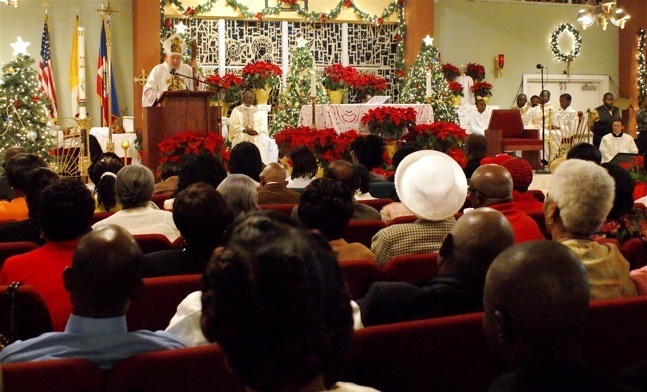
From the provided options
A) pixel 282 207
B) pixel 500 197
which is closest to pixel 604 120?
pixel 282 207

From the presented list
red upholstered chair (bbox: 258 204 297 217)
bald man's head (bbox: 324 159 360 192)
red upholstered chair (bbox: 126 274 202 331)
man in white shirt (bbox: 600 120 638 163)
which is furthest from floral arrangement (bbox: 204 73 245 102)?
red upholstered chair (bbox: 126 274 202 331)

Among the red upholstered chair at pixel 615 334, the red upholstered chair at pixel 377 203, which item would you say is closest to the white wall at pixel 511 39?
the red upholstered chair at pixel 377 203

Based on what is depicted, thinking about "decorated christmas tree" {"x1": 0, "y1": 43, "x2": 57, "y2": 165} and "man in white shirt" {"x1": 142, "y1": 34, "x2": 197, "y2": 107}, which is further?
"decorated christmas tree" {"x1": 0, "y1": 43, "x2": 57, "y2": 165}

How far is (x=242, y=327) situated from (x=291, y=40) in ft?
48.3

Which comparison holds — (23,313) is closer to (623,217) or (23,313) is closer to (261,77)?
(623,217)

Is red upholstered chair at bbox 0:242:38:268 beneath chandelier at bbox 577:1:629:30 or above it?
beneath

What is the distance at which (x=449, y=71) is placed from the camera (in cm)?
1602

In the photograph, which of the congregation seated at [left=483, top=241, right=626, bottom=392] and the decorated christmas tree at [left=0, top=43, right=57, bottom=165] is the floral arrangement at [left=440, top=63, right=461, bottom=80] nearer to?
the decorated christmas tree at [left=0, top=43, right=57, bottom=165]

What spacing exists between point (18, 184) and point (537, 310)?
418 cm

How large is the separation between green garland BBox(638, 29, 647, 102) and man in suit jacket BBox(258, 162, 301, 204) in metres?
14.1

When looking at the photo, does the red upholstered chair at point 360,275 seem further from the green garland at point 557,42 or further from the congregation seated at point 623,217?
the green garland at point 557,42

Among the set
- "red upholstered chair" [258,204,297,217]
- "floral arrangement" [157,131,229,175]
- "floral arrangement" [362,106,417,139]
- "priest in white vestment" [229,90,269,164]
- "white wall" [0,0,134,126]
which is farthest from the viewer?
"white wall" [0,0,134,126]

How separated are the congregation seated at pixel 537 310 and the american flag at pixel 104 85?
1280 cm

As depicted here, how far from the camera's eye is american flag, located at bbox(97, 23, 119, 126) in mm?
13695
